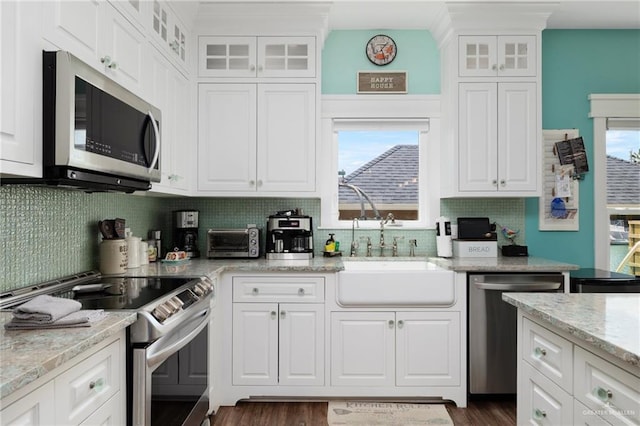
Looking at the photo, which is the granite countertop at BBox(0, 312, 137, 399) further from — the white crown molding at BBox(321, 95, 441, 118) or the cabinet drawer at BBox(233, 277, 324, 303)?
the white crown molding at BBox(321, 95, 441, 118)

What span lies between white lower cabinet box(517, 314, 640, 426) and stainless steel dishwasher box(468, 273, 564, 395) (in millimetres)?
1052

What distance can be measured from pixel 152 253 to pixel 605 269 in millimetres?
3538

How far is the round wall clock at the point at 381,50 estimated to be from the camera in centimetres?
338

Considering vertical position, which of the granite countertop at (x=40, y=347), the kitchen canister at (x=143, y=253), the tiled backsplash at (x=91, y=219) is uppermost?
the tiled backsplash at (x=91, y=219)

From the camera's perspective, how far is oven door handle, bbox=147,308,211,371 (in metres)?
1.51

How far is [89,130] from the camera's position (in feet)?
4.99

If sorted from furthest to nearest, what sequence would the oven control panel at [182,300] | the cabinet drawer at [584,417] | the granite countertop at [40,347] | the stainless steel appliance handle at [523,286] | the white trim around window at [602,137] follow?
the white trim around window at [602,137] < the stainless steel appliance handle at [523,286] < the oven control panel at [182,300] < the cabinet drawer at [584,417] < the granite countertop at [40,347]

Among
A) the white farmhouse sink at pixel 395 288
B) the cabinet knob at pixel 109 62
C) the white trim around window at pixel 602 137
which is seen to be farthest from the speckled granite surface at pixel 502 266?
the cabinet knob at pixel 109 62

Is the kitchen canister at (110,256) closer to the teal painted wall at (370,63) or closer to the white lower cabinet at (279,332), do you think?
the white lower cabinet at (279,332)

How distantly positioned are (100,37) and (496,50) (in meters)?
2.61

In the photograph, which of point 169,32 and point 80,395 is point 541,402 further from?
point 169,32

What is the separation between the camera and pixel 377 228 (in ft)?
11.1

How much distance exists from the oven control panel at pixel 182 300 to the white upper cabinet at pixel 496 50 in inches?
92.2

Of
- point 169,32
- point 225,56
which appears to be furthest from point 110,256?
point 225,56
